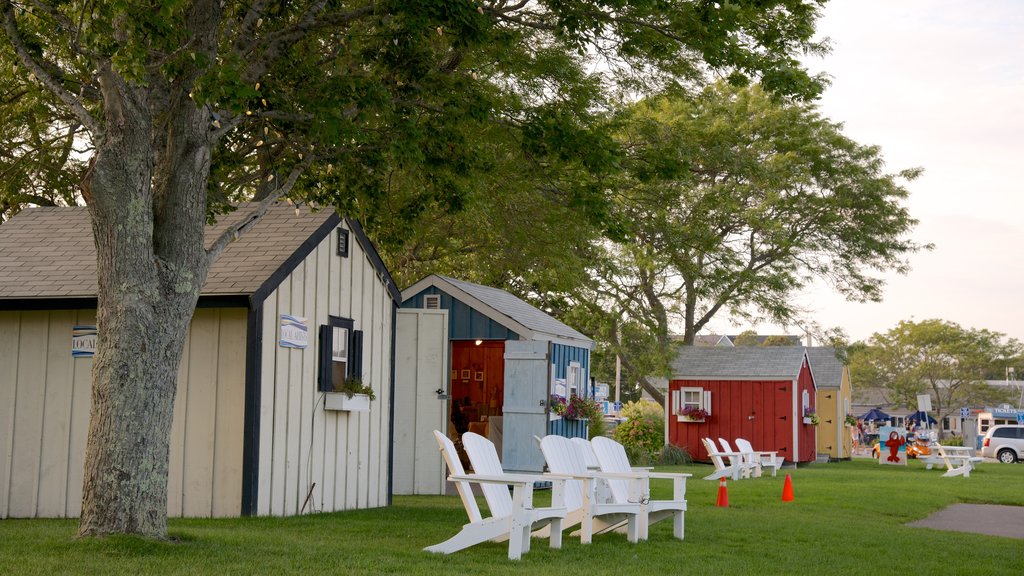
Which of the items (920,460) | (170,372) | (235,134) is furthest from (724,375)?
(170,372)

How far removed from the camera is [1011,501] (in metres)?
17.7

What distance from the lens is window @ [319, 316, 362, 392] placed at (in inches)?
513

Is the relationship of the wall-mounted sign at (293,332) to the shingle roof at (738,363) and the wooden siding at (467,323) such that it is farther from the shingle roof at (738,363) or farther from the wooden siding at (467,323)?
the shingle roof at (738,363)

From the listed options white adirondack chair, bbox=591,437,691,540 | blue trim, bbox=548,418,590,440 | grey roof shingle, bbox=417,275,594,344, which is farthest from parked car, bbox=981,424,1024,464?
white adirondack chair, bbox=591,437,691,540

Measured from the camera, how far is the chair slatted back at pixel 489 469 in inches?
373

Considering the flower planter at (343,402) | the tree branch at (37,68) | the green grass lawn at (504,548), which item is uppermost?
the tree branch at (37,68)

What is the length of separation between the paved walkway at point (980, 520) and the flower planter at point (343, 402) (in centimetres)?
695

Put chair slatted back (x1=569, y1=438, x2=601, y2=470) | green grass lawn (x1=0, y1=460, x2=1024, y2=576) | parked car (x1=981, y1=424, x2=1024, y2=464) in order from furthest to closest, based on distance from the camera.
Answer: parked car (x1=981, y1=424, x2=1024, y2=464), chair slatted back (x1=569, y1=438, x2=601, y2=470), green grass lawn (x1=0, y1=460, x2=1024, y2=576)

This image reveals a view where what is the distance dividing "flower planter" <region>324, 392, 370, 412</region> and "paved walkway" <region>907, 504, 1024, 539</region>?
6951 mm

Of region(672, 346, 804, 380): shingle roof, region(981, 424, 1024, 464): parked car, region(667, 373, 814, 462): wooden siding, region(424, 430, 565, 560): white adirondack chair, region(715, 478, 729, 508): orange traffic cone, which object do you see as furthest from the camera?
region(981, 424, 1024, 464): parked car

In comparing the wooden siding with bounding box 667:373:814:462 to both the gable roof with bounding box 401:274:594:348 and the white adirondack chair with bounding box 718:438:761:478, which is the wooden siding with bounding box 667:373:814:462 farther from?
the gable roof with bounding box 401:274:594:348

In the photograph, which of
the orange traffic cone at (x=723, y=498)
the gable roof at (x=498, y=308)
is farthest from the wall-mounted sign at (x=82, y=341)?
the orange traffic cone at (x=723, y=498)

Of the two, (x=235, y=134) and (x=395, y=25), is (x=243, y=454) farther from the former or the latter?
(x=395, y=25)

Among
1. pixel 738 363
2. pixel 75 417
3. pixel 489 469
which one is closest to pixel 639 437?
pixel 738 363
